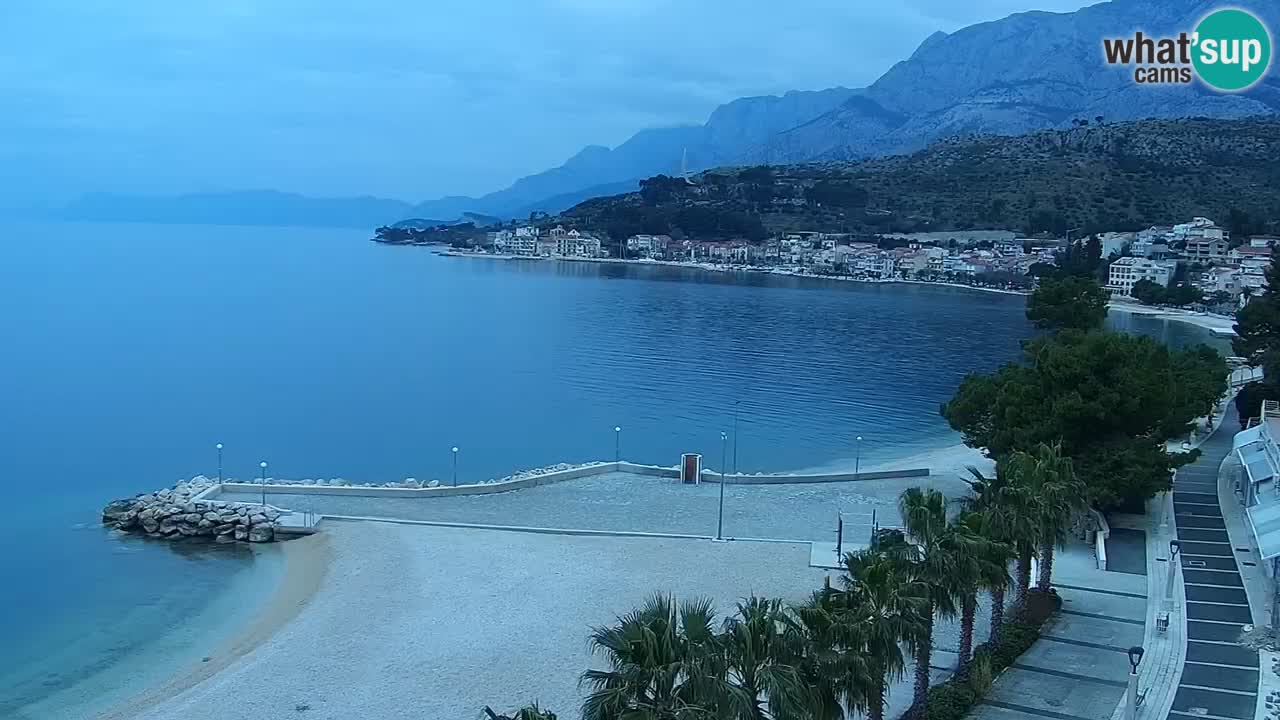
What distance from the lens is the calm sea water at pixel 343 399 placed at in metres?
22.2

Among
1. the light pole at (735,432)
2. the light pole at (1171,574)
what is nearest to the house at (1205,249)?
the light pole at (735,432)

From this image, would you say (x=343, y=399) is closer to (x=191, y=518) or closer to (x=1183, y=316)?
(x=191, y=518)

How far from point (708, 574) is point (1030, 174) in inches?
5940

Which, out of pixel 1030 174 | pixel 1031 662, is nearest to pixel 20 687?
pixel 1031 662

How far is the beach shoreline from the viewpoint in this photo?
1695cm

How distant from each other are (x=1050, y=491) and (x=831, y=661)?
20.5 ft

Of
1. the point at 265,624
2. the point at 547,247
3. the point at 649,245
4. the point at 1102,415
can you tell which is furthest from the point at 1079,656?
the point at 547,247

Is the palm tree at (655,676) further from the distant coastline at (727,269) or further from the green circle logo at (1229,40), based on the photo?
the distant coastline at (727,269)

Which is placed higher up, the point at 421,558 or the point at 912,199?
the point at 912,199

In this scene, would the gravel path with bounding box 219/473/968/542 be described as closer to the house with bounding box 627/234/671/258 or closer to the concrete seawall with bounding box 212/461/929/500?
the concrete seawall with bounding box 212/461/929/500

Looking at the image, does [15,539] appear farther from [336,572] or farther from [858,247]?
[858,247]

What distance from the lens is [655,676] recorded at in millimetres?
8617

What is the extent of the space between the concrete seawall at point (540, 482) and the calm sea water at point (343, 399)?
143 inches

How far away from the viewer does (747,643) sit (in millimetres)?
9461
